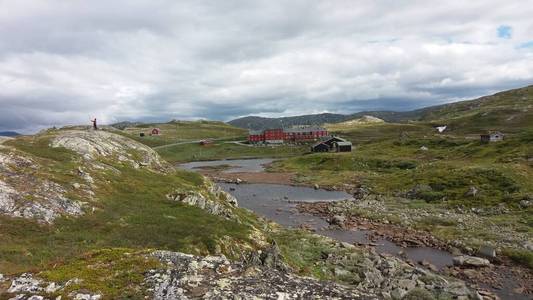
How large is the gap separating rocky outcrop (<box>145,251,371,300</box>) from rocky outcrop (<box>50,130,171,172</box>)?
41.8 meters

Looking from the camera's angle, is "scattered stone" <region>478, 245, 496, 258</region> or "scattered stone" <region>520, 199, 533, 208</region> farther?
Answer: "scattered stone" <region>520, 199, 533, 208</region>

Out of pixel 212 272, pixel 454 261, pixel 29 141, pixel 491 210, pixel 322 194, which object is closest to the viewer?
pixel 212 272

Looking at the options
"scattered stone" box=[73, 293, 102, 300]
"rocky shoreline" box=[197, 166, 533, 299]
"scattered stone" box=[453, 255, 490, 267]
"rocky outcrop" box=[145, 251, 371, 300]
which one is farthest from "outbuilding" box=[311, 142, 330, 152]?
"scattered stone" box=[73, 293, 102, 300]

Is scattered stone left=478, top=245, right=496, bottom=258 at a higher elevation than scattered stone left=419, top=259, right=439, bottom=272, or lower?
higher

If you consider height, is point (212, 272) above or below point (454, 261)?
above

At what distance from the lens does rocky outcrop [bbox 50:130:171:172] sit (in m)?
56.5

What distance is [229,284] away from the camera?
15328mm

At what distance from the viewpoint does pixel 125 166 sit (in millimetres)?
58594

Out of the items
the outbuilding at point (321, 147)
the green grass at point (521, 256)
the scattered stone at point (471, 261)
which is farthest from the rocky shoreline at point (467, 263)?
the outbuilding at point (321, 147)

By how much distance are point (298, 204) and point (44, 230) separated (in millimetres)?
61291

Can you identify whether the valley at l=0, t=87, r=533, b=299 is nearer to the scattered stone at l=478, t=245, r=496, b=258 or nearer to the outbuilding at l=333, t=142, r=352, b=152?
the scattered stone at l=478, t=245, r=496, b=258

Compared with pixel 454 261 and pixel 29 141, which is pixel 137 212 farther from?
pixel 454 261

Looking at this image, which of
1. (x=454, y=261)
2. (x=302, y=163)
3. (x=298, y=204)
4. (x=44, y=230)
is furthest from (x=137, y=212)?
(x=302, y=163)

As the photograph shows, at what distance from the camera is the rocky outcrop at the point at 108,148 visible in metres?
56.5
